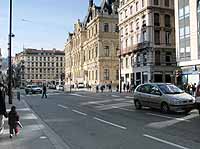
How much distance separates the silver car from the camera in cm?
1853

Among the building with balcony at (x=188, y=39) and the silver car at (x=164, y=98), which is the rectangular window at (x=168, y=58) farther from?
the silver car at (x=164, y=98)

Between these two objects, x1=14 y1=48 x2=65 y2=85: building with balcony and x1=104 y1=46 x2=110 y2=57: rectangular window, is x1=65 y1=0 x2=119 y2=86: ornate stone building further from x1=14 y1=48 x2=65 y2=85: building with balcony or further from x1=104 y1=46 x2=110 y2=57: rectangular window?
x1=14 y1=48 x2=65 y2=85: building with balcony

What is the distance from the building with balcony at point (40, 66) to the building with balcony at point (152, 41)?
10396 cm

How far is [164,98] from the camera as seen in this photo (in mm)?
19203

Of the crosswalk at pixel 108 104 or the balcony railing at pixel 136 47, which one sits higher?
the balcony railing at pixel 136 47

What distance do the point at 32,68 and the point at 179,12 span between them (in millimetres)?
128079

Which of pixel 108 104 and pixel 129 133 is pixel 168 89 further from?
pixel 129 133

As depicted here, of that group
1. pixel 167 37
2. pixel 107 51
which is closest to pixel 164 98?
pixel 167 37

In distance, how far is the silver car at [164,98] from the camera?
18.5 meters

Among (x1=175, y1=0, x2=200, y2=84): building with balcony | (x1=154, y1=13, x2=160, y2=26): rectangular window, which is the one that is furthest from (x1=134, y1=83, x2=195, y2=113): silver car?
(x1=154, y1=13, x2=160, y2=26): rectangular window

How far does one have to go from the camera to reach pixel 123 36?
7262 cm

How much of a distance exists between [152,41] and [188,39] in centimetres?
1558

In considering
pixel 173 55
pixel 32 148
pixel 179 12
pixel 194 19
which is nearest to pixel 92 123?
pixel 32 148

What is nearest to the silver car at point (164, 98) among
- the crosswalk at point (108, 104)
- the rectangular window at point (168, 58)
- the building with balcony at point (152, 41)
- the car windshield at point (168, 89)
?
the car windshield at point (168, 89)
